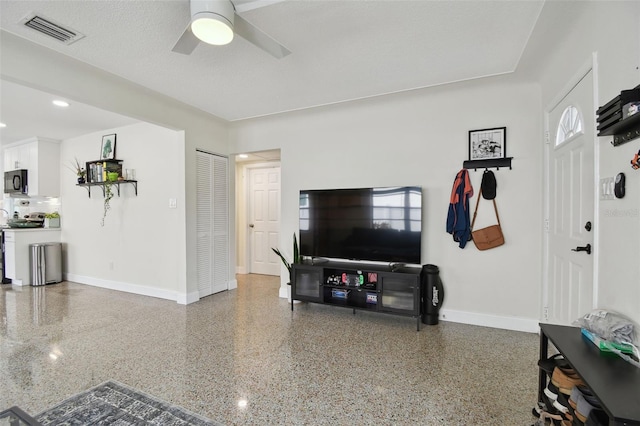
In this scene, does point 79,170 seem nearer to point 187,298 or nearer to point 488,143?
point 187,298

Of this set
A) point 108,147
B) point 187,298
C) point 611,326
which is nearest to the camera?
point 611,326

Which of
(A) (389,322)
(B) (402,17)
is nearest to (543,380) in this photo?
(A) (389,322)

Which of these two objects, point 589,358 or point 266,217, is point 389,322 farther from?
point 266,217

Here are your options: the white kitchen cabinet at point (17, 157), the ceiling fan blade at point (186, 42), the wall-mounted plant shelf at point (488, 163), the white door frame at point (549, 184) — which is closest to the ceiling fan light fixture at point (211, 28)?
the ceiling fan blade at point (186, 42)

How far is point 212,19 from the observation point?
1.68 meters

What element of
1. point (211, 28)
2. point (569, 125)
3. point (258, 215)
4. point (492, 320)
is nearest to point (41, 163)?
point (258, 215)

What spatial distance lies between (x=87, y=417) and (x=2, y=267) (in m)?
5.21

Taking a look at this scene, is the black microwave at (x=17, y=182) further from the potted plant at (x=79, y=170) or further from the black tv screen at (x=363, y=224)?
the black tv screen at (x=363, y=224)

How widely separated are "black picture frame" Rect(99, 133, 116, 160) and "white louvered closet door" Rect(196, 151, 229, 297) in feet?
5.40

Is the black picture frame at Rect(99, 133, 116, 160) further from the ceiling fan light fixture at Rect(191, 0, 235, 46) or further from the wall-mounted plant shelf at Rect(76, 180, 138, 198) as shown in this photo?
the ceiling fan light fixture at Rect(191, 0, 235, 46)

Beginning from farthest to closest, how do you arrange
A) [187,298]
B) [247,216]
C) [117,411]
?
[247,216]
[187,298]
[117,411]

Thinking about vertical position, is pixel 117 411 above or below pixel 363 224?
Result: below

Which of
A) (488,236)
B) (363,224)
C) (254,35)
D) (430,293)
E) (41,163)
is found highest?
(254,35)

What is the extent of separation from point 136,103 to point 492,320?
4401 millimetres
